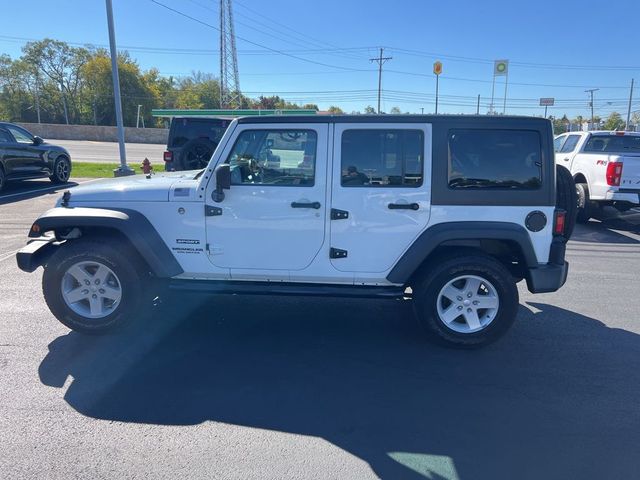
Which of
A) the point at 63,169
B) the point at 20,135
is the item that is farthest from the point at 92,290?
the point at 63,169

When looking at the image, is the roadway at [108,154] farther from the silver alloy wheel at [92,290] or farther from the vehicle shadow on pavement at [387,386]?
the vehicle shadow on pavement at [387,386]

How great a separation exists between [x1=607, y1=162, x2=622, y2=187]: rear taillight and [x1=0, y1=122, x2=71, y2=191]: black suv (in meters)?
13.7

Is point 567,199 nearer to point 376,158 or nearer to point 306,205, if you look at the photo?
point 376,158

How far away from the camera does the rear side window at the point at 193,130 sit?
1202cm

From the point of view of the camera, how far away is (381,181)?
398 centimetres

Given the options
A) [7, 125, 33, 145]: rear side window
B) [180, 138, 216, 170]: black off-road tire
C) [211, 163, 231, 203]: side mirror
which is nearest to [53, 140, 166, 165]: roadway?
[7, 125, 33, 145]: rear side window

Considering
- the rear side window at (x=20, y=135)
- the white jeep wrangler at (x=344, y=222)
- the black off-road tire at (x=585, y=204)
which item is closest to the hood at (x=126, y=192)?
the white jeep wrangler at (x=344, y=222)

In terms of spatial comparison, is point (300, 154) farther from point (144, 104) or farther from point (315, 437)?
point (144, 104)

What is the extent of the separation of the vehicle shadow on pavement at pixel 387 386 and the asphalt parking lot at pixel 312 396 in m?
0.01

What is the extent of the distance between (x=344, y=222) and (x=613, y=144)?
9.12 m

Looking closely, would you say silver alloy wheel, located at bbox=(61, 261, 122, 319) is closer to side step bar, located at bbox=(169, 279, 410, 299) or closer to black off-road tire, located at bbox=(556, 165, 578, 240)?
side step bar, located at bbox=(169, 279, 410, 299)

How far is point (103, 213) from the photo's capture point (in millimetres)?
3984

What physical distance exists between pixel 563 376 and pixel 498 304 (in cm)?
73

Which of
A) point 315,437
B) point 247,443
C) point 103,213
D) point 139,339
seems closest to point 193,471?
point 247,443
